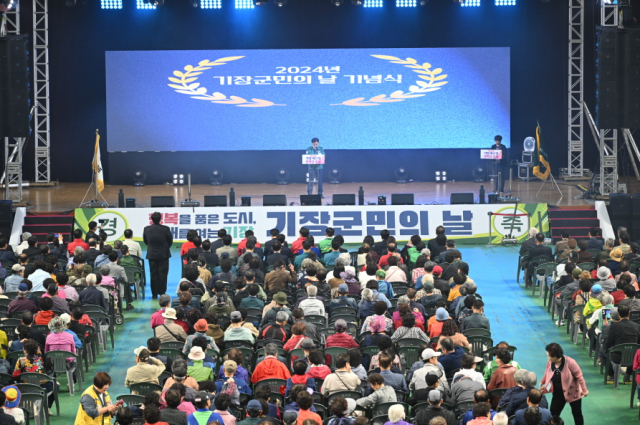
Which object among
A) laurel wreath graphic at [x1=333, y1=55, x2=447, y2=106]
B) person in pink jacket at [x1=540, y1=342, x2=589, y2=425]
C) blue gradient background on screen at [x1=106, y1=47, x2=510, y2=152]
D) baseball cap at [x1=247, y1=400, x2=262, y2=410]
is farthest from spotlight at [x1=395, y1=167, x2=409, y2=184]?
baseball cap at [x1=247, y1=400, x2=262, y2=410]

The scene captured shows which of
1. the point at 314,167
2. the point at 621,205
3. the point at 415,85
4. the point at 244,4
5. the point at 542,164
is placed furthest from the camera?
the point at 244,4

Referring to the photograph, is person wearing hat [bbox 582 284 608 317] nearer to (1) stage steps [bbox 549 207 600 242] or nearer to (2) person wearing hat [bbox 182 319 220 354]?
(2) person wearing hat [bbox 182 319 220 354]

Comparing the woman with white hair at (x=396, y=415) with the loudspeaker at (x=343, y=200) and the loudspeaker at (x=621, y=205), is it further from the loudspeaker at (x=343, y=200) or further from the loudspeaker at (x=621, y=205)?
the loudspeaker at (x=621, y=205)

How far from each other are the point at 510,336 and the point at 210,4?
690 inches

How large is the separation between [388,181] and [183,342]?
18.5 metres

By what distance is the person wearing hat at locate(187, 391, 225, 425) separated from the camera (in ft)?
26.4

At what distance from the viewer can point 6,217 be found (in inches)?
800

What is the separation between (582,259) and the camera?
615 inches

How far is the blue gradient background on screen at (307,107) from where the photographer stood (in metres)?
27.4

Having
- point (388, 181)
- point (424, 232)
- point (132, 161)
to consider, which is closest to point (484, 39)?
point (388, 181)

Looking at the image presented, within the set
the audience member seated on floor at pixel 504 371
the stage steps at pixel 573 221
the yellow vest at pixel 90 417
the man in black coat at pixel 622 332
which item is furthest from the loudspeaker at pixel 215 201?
the audience member seated on floor at pixel 504 371

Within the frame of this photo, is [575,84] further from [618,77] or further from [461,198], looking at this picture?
[461,198]

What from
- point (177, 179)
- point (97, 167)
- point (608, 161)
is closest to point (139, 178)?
point (177, 179)

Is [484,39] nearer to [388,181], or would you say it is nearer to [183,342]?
[388,181]
